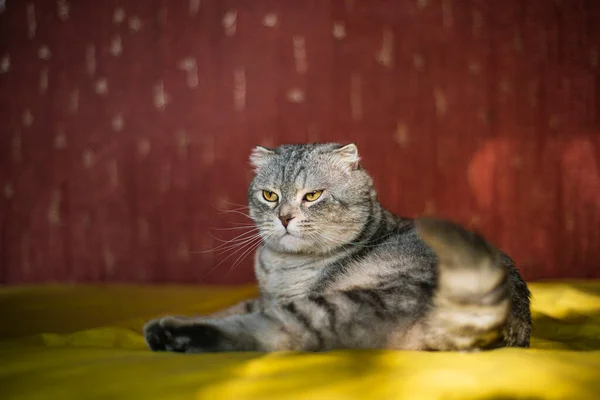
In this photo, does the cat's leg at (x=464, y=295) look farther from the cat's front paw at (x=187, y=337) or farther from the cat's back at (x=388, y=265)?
the cat's front paw at (x=187, y=337)

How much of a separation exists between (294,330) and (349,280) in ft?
0.86

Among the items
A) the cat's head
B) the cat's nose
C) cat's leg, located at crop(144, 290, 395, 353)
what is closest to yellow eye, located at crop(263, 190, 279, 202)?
the cat's head

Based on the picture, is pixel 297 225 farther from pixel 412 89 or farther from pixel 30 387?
pixel 412 89

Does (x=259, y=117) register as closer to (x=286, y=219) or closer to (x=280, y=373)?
(x=286, y=219)

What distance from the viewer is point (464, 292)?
3.27ft

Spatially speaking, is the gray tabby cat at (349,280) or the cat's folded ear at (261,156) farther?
the cat's folded ear at (261,156)

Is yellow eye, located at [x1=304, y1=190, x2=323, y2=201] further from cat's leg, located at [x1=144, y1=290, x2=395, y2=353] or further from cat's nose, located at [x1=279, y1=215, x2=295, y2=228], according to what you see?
cat's leg, located at [x1=144, y1=290, x2=395, y2=353]

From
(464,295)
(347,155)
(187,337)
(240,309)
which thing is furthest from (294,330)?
(347,155)

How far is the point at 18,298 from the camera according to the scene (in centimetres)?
175

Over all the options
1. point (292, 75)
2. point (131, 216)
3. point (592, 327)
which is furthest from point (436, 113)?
point (131, 216)

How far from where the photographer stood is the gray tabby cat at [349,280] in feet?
3.28

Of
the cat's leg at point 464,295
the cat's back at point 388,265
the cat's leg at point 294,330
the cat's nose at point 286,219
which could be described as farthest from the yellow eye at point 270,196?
the cat's leg at point 464,295

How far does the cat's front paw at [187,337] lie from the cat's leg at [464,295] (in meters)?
0.39

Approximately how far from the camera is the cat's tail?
0.93 metres
